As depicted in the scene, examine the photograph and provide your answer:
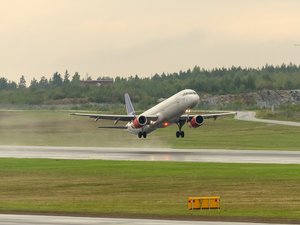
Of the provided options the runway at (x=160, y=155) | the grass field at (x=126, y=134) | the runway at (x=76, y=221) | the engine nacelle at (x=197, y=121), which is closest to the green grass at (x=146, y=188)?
the runway at (x=76, y=221)

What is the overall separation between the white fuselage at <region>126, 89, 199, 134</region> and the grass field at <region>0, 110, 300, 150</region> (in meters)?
9.96

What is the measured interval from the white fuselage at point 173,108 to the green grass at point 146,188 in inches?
937

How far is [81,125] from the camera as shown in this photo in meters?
162

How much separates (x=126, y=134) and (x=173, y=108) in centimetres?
3440

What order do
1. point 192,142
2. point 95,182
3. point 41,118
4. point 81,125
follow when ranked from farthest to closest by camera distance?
1. point 41,118
2. point 81,125
3. point 192,142
4. point 95,182

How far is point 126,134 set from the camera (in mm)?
145500

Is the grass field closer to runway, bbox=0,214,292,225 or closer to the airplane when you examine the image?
the airplane

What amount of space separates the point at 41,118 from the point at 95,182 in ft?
344

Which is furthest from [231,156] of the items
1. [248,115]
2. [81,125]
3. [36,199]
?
[248,115]

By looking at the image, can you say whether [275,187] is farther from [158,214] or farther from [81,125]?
[81,125]

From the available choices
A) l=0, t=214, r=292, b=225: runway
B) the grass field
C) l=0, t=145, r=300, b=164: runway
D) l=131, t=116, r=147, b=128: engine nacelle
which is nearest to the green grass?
l=0, t=214, r=292, b=225: runway

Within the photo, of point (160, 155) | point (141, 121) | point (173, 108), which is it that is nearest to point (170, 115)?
point (173, 108)

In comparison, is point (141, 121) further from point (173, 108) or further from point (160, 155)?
point (160, 155)

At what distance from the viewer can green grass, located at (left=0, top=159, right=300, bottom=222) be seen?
53.8m
